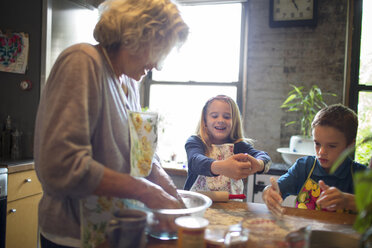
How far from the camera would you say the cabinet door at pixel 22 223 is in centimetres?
198

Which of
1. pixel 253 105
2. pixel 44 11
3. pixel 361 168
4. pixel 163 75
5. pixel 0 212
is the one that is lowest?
pixel 0 212

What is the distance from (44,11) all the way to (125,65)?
5.97ft

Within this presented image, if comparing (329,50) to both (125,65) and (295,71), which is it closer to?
(295,71)

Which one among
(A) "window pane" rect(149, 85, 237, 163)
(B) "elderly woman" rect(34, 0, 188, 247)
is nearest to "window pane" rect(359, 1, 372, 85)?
(A) "window pane" rect(149, 85, 237, 163)

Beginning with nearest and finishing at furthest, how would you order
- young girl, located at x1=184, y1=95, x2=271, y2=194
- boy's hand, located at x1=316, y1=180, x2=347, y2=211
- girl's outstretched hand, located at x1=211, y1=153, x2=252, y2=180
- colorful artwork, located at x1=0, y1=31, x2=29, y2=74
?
boy's hand, located at x1=316, y1=180, x2=347, y2=211 < girl's outstretched hand, located at x1=211, y1=153, x2=252, y2=180 < young girl, located at x1=184, y1=95, x2=271, y2=194 < colorful artwork, located at x1=0, y1=31, x2=29, y2=74

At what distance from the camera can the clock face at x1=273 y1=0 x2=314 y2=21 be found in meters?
2.84

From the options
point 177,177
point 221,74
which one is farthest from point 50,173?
point 221,74

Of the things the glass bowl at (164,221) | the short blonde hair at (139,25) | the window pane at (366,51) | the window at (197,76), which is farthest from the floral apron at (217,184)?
the window pane at (366,51)

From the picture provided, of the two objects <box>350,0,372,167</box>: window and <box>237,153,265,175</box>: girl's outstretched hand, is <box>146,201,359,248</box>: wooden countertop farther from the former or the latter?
<box>350,0,372,167</box>: window

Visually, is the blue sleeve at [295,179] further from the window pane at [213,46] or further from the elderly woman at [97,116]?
the window pane at [213,46]

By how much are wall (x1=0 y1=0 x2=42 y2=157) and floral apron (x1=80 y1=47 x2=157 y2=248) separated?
1.81 m

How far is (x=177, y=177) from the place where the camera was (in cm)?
298

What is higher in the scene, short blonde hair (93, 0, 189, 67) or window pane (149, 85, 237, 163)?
short blonde hair (93, 0, 189, 67)

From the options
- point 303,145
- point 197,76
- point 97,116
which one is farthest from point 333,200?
point 197,76
